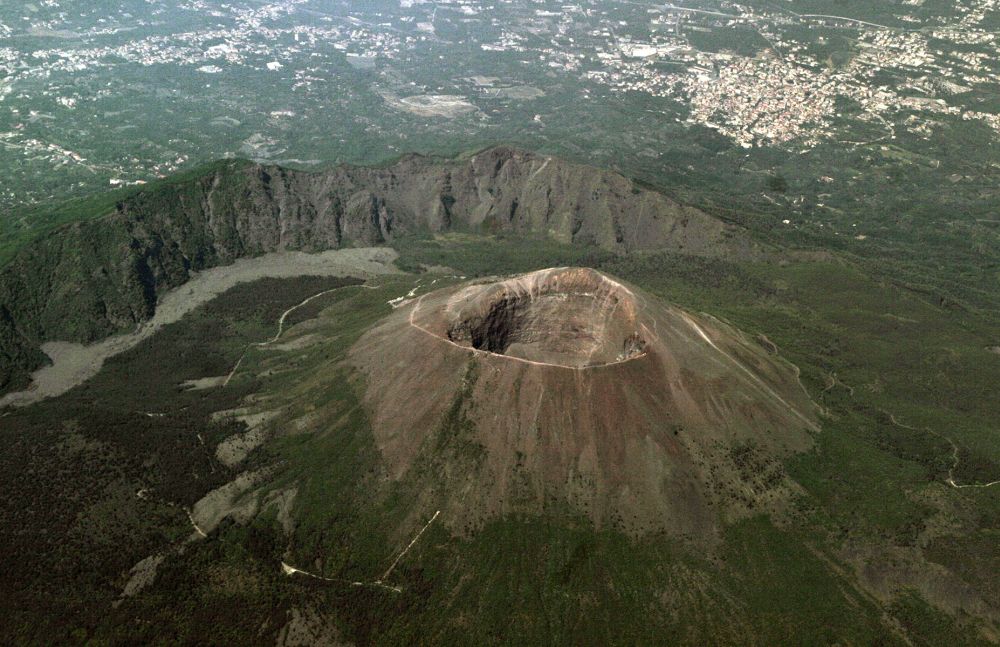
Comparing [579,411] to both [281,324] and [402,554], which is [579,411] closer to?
[402,554]

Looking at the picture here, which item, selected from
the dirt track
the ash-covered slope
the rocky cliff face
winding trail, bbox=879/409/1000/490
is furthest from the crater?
the rocky cliff face

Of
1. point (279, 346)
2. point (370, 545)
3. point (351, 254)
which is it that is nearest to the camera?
point (370, 545)

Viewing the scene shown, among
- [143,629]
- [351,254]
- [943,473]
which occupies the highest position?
[943,473]

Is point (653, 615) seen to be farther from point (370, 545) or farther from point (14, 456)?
point (14, 456)

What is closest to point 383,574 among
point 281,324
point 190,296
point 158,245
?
point 281,324

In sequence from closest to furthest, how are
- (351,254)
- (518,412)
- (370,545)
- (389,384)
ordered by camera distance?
(370,545) → (518,412) → (389,384) → (351,254)

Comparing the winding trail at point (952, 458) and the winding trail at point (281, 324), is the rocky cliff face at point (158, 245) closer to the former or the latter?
the winding trail at point (281, 324)

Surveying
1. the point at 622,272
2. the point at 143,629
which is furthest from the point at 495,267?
the point at 143,629
